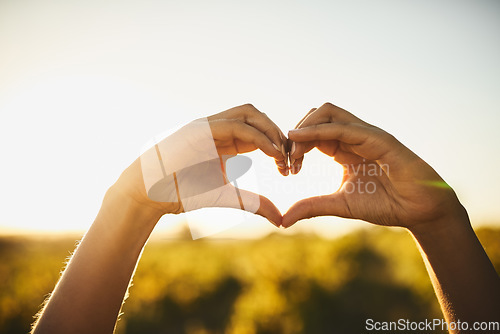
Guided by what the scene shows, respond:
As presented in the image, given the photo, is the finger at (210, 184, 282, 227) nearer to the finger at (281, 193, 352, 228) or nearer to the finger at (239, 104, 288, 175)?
the finger at (281, 193, 352, 228)

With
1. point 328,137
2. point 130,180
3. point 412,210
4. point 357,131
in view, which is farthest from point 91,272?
point 412,210

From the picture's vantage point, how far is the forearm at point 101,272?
67.6 inches

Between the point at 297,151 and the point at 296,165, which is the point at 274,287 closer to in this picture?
the point at 296,165

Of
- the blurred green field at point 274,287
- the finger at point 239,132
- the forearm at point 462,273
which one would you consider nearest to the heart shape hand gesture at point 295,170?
the finger at point 239,132

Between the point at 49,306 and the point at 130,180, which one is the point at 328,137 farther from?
the point at 49,306

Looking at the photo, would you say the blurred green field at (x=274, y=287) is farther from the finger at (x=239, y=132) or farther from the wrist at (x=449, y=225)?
the finger at (x=239, y=132)

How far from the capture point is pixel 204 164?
7.40 ft

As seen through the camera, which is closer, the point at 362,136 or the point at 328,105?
the point at 362,136

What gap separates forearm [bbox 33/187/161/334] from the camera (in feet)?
5.63

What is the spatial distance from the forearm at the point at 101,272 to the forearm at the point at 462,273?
1.88 metres

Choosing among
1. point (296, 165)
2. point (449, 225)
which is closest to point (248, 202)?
point (296, 165)

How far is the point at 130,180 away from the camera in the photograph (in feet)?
6.59

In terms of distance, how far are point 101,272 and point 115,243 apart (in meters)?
0.17

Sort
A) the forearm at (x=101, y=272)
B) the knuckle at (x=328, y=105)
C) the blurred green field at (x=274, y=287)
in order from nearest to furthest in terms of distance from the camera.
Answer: the forearm at (x=101, y=272) < the knuckle at (x=328, y=105) < the blurred green field at (x=274, y=287)
